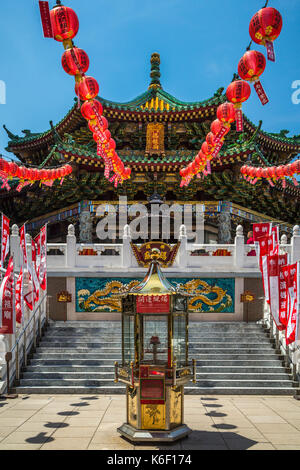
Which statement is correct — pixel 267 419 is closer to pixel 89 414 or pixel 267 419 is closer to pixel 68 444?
pixel 89 414

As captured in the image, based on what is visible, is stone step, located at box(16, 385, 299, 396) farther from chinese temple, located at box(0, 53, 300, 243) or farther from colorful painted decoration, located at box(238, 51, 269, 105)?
chinese temple, located at box(0, 53, 300, 243)

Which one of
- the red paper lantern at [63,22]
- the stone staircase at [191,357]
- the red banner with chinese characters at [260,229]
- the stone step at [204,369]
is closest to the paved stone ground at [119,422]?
the stone staircase at [191,357]

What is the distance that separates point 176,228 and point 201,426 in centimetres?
1451

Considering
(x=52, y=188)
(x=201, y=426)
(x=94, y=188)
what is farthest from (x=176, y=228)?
(x=201, y=426)

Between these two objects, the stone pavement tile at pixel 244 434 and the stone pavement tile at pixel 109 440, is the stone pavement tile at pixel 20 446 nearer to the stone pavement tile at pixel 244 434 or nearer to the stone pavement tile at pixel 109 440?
the stone pavement tile at pixel 109 440

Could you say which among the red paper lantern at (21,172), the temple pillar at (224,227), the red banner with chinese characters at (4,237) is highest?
the red paper lantern at (21,172)

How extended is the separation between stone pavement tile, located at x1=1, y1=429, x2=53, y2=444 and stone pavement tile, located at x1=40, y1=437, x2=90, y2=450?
0.70 feet

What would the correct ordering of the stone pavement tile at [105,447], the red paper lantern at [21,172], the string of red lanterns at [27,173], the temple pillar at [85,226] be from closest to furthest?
the stone pavement tile at [105,447]
the string of red lanterns at [27,173]
the red paper lantern at [21,172]
the temple pillar at [85,226]

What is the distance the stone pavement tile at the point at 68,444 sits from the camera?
19.0ft

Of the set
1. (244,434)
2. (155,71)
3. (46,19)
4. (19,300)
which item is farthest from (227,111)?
(155,71)

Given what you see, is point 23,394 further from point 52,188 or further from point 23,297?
point 52,188

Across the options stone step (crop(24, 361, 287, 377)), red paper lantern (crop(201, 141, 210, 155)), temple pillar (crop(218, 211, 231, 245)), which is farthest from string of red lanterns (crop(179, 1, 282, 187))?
temple pillar (crop(218, 211, 231, 245))

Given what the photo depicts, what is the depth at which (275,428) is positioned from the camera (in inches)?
269

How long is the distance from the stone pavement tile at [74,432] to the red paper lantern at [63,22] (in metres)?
7.13
